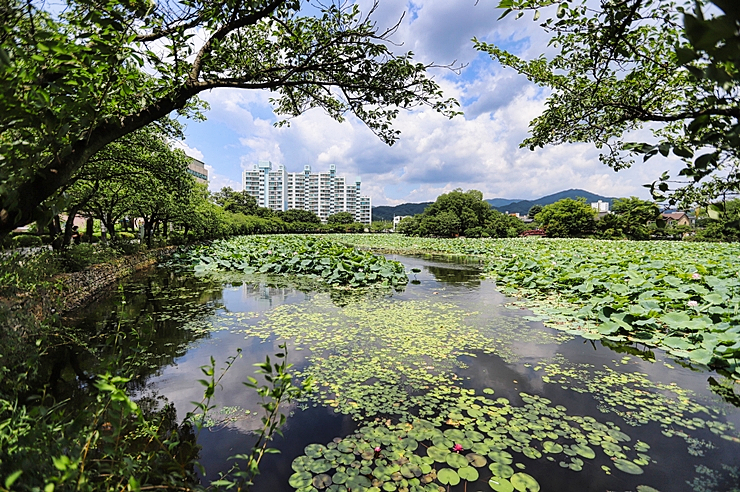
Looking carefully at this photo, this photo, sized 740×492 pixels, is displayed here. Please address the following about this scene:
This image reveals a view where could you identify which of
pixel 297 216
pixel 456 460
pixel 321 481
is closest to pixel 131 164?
pixel 321 481

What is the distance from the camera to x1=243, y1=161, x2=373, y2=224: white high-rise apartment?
9412 centimetres

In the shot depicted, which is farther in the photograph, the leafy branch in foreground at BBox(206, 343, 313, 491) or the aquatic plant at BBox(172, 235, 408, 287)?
the aquatic plant at BBox(172, 235, 408, 287)

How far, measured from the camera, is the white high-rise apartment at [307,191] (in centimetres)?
9412

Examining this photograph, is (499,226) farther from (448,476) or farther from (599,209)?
(448,476)

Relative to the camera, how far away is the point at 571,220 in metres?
35.4

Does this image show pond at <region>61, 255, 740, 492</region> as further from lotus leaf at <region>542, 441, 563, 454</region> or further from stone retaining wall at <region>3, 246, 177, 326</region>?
stone retaining wall at <region>3, 246, 177, 326</region>

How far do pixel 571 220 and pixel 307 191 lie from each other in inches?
2930

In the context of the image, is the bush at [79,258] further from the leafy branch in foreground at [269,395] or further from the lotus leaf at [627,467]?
the lotus leaf at [627,467]

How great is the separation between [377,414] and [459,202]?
38562 millimetres

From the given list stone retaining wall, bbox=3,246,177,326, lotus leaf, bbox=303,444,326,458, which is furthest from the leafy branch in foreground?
stone retaining wall, bbox=3,246,177,326

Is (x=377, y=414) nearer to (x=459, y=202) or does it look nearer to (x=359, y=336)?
(x=359, y=336)

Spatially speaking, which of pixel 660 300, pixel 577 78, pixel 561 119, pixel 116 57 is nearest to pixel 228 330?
pixel 116 57

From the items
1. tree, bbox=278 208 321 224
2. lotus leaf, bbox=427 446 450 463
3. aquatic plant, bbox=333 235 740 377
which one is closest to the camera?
lotus leaf, bbox=427 446 450 463

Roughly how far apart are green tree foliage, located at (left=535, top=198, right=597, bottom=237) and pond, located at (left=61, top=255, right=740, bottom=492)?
34621 mm
